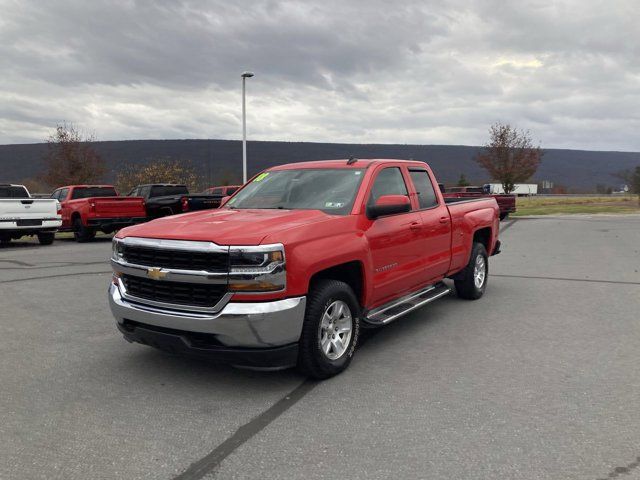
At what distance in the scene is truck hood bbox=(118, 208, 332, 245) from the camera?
3869 millimetres

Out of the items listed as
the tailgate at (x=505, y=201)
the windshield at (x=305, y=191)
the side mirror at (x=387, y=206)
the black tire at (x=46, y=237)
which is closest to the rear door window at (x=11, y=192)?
the black tire at (x=46, y=237)

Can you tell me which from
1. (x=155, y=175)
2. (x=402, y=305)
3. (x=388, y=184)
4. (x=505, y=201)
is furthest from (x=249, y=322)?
(x=155, y=175)

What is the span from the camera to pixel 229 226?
4156 millimetres

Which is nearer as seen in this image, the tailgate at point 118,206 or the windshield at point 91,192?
the tailgate at point 118,206

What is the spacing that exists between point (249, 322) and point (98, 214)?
48.2 ft

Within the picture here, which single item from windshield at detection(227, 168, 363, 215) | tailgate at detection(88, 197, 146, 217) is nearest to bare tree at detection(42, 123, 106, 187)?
tailgate at detection(88, 197, 146, 217)

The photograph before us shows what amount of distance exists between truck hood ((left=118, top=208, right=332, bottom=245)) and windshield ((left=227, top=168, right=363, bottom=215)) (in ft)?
0.92

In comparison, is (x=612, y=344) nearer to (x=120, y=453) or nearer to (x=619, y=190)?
(x=120, y=453)

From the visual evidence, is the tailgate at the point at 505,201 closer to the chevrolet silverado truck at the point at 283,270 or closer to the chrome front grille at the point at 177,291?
the chevrolet silverado truck at the point at 283,270

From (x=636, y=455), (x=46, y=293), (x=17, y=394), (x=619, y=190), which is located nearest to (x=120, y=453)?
(x=17, y=394)

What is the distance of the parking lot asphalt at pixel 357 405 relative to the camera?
2998mm

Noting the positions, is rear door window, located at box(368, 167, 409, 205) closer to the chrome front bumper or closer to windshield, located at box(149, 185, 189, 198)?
the chrome front bumper

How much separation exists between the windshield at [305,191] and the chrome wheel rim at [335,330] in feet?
2.90

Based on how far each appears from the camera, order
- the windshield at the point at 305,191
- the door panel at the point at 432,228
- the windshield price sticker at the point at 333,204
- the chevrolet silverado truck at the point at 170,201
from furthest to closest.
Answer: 1. the chevrolet silverado truck at the point at 170,201
2. the door panel at the point at 432,228
3. the windshield at the point at 305,191
4. the windshield price sticker at the point at 333,204
